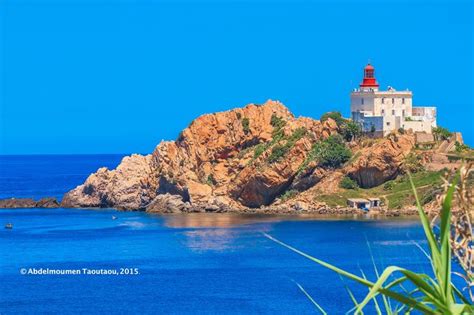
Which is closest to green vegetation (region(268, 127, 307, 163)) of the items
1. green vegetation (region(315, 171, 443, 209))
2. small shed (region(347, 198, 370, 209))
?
green vegetation (region(315, 171, 443, 209))

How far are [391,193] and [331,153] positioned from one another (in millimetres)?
5118

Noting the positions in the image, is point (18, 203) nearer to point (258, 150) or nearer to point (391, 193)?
point (258, 150)

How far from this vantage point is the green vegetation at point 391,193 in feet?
230

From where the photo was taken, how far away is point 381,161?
A: 2844 inches

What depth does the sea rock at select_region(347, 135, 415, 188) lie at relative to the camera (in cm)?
7181

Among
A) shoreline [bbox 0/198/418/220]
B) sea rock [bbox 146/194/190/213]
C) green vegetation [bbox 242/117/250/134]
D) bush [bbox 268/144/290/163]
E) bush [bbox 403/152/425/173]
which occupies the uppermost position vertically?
green vegetation [bbox 242/117/250/134]

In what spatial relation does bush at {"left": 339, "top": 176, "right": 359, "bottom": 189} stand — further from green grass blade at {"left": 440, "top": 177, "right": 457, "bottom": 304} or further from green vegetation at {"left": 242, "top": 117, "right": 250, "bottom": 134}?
green grass blade at {"left": 440, "top": 177, "right": 457, "bottom": 304}

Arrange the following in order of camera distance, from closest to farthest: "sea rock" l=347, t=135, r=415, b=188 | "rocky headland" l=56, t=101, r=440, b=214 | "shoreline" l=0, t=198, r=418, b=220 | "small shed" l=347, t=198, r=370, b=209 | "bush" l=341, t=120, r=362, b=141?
"shoreline" l=0, t=198, r=418, b=220, "small shed" l=347, t=198, r=370, b=209, "sea rock" l=347, t=135, r=415, b=188, "rocky headland" l=56, t=101, r=440, b=214, "bush" l=341, t=120, r=362, b=141

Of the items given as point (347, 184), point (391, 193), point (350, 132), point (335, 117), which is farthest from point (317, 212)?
point (335, 117)

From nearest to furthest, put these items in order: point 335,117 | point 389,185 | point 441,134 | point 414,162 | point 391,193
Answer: point 391,193
point 414,162
point 389,185
point 441,134
point 335,117

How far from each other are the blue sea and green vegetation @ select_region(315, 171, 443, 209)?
354 cm

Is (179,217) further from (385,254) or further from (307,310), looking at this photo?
(307,310)

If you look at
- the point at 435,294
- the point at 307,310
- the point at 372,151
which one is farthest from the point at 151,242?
the point at 435,294

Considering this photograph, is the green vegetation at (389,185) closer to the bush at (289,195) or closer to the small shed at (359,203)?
the small shed at (359,203)
